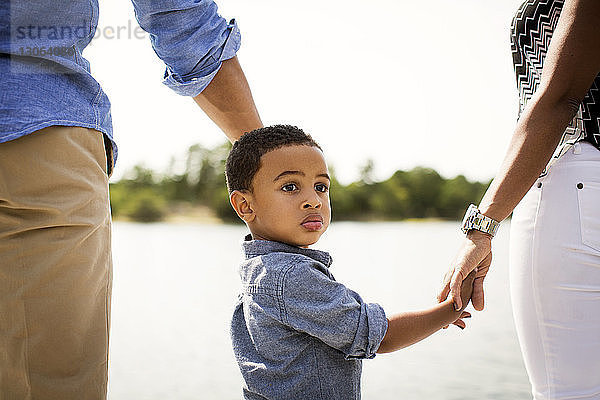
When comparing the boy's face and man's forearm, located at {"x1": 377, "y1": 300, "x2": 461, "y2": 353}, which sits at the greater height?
the boy's face

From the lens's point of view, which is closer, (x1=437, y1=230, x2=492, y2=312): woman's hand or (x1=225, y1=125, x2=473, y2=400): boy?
(x1=225, y1=125, x2=473, y2=400): boy

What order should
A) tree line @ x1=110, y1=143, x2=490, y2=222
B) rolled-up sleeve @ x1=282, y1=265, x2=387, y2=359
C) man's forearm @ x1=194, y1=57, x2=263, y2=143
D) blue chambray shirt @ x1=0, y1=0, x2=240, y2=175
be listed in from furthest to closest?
1. tree line @ x1=110, y1=143, x2=490, y2=222
2. man's forearm @ x1=194, y1=57, x2=263, y2=143
3. rolled-up sleeve @ x1=282, y1=265, x2=387, y2=359
4. blue chambray shirt @ x1=0, y1=0, x2=240, y2=175

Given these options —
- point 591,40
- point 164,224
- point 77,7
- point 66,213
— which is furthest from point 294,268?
point 164,224

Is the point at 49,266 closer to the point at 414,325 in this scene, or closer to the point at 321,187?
the point at 321,187

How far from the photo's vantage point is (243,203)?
1347mm

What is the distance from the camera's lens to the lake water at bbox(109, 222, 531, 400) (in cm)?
582

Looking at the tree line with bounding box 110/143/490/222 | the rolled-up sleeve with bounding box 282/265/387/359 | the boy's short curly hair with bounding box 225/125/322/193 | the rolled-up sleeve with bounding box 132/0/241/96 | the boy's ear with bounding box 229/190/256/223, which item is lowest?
the tree line with bounding box 110/143/490/222

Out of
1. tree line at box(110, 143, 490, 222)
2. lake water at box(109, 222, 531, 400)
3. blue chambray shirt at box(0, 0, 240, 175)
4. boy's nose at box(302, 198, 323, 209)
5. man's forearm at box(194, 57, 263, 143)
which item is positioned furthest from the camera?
tree line at box(110, 143, 490, 222)

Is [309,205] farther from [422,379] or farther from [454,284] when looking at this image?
[422,379]

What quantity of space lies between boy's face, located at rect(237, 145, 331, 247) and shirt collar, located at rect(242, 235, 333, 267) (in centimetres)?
2

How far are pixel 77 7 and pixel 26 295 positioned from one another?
0.51 metres

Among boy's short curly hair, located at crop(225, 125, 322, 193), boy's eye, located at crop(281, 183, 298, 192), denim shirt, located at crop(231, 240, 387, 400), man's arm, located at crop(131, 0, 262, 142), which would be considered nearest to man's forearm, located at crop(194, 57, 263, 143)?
man's arm, located at crop(131, 0, 262, 142)

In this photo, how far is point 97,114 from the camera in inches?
46.3

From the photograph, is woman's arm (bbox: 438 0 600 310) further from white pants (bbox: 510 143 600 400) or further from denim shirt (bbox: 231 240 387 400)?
denim shirt (bbox: 231 240 387 400)
